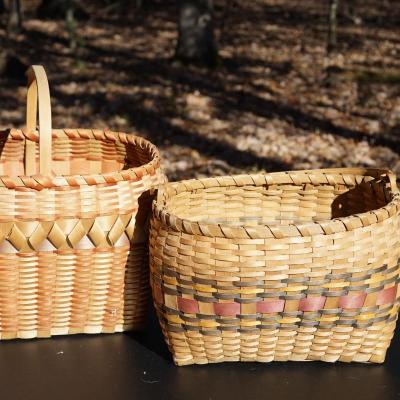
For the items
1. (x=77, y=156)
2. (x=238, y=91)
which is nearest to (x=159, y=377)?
(x=77, y=156)

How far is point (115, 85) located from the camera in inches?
341

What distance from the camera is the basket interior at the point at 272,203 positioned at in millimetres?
1853

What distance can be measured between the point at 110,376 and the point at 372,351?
61 cm

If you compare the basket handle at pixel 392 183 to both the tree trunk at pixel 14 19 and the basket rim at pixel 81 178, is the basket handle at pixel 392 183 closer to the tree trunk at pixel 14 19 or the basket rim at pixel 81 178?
the basket rim at pixel 81 178

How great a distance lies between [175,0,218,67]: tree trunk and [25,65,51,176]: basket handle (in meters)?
7.41

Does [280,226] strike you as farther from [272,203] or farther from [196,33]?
[196,33]

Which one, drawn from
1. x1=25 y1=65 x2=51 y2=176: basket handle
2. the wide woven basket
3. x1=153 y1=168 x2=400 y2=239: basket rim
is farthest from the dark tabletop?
x1=25 y1=65 x2=51 y2=176: basket handle

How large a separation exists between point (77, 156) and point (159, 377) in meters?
0.84

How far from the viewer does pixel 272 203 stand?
190 centimetres

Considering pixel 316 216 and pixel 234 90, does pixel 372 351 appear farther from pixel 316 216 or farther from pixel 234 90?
pixel 234 90

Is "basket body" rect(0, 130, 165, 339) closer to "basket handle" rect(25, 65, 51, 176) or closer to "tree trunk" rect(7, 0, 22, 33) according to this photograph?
"basket handle" rect(25, 65, 51, 176)

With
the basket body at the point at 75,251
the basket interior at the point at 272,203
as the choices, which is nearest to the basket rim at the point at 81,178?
the basket body at the point at 75,251

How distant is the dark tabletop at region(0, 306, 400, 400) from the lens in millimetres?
1528

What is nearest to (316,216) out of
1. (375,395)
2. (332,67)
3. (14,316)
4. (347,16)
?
(375,395)
